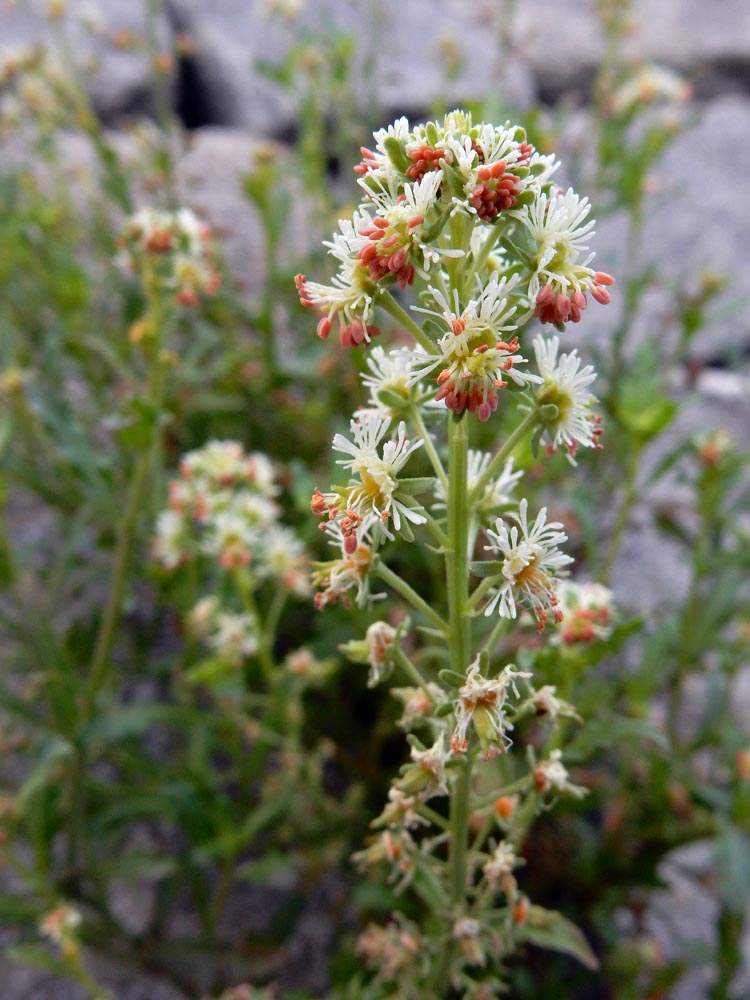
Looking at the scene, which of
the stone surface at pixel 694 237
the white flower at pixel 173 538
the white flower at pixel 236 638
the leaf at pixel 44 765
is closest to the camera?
the leaf at pixel 44 765

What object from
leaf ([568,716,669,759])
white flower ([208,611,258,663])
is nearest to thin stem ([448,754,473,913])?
leaf ([568,716,669,759])

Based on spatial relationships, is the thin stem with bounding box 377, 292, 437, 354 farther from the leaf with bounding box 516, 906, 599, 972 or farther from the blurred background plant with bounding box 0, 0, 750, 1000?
the leaf with bounding box 516, 906, 599, 972

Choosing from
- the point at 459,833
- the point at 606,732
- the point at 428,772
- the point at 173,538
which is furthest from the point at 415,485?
the point at 173,538

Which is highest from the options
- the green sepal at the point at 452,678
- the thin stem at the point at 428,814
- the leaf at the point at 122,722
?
the leaf at the point at 122,722

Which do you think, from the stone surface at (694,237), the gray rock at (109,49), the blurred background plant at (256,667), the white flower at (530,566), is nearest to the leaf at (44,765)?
the blurred background plant at (256,667)

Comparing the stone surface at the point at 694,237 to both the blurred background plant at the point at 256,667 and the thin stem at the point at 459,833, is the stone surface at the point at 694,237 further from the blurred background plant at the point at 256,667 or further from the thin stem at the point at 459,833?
the thin stem at the point at 459,833
